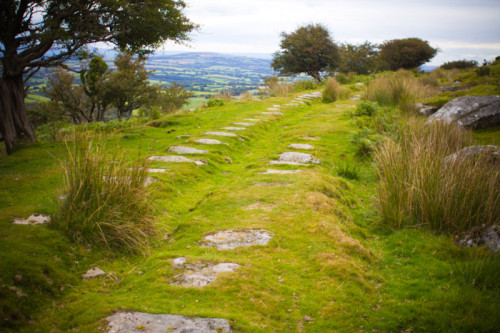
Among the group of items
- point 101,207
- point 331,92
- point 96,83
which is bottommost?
point 101,207

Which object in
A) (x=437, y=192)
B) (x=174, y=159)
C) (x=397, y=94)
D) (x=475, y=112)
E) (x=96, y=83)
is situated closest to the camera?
(x=437, y=192)

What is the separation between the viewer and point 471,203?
332cm

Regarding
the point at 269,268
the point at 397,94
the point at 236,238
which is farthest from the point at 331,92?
the point at 269,268

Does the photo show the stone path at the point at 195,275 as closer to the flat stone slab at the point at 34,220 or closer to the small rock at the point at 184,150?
the flat stone slab at the point at 34,220

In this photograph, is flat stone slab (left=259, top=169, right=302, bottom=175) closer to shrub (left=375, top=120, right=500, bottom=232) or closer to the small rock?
shrub (left=375, top=120, right=500, bottom=232)

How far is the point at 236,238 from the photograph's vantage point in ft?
11.0

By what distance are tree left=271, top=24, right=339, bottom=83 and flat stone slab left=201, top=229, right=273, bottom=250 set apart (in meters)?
24.8

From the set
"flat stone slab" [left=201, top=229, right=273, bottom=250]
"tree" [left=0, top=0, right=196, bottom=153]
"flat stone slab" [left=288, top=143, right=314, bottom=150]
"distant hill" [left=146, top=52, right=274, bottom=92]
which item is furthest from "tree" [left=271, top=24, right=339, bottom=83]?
"flat stone slab" [left=201, top=229, right=273, bottom=250]

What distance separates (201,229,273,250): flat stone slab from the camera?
10.6 ft

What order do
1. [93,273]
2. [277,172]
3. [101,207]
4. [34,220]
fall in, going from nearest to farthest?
[93,273] < [101,207] < [34,220] < [277,172]

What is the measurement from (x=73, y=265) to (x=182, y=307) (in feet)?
3.94

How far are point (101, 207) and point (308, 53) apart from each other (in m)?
25.8

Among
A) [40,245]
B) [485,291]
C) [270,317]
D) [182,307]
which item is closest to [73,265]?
[40,245]

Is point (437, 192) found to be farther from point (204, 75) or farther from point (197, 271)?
point (204, 75)
